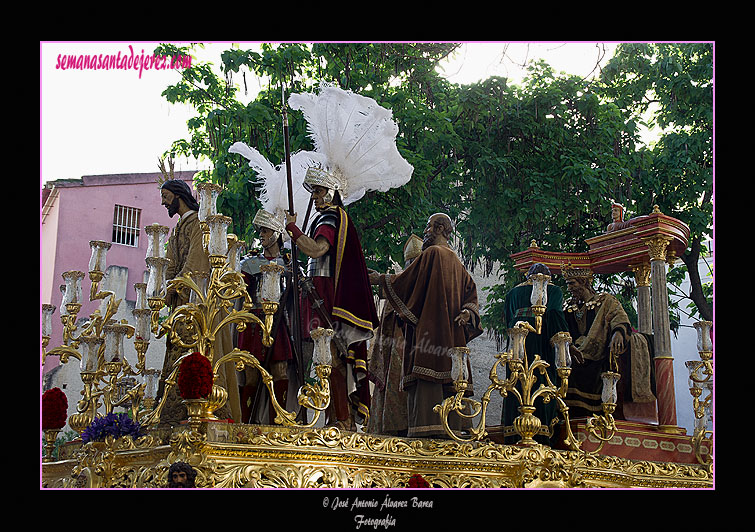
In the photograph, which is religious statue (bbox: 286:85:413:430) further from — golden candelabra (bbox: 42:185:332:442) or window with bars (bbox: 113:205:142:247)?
window with bars (bbox: 113:205:142:247)

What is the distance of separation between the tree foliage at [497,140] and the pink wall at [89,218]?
3.77 feet

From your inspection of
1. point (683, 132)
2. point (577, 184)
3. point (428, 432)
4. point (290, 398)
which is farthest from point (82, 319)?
point (683, 132)

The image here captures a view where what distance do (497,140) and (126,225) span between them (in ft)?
19.3

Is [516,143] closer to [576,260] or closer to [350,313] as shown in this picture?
[576,260]

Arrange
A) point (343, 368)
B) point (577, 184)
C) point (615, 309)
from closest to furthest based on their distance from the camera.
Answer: point (343, 368) → point (615, 309) → point (577, 184)

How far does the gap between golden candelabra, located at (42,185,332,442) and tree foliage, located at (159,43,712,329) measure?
381 cm

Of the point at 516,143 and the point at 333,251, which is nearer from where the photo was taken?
the point at 333,251

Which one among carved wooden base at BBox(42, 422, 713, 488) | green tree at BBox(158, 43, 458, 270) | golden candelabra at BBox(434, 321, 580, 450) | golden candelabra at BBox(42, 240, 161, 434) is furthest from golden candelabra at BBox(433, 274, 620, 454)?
green tree at BBox(158, 43, 458, 270)

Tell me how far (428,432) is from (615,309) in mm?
3209

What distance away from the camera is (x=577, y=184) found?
1384 centimetres

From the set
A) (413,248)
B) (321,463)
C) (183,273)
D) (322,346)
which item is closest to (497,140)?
(413,248)

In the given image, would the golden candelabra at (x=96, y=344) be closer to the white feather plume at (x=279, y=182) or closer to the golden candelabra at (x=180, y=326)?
the golden candelabra at (x=180, y=326)

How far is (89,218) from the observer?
1161 cm

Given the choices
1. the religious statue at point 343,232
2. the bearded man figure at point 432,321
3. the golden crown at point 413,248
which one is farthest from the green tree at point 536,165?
the religious statue at point 343,232
